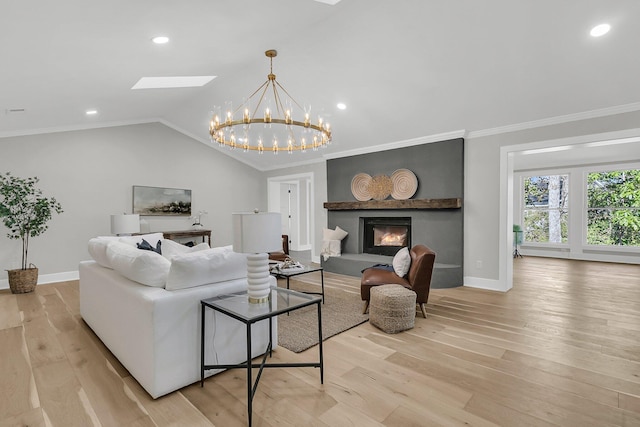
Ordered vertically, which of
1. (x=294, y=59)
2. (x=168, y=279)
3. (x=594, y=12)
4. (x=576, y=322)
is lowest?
(x=576, y=322)

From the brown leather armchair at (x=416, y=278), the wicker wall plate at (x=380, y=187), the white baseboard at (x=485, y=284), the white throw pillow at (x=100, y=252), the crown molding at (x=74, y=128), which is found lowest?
the white baseboard at (x=485, y=284)

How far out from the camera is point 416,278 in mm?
3443

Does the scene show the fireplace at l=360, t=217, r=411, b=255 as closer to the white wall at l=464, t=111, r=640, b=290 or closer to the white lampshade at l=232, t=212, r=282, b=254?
the white wall at l=464, t=111, r=640, b=290

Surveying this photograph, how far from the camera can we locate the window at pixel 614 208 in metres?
6.91

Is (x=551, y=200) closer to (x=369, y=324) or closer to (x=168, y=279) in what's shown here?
(x=369, y=324)

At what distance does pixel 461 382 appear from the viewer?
2.19 metres

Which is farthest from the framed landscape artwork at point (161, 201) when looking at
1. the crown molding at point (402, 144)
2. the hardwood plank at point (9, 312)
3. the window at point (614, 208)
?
the window at point (614, 208)

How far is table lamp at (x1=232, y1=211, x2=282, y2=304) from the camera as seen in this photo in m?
2.00

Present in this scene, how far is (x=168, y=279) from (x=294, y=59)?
3.21m

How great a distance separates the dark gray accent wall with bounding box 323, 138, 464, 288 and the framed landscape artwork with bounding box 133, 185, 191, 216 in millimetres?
3524

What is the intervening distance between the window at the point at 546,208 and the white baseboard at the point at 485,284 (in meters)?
4.70

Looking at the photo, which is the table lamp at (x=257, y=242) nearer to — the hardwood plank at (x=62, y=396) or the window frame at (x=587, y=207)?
the hardwood plank at (x=62, y=396)

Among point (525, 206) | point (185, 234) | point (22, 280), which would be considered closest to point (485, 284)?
point (525, 206)

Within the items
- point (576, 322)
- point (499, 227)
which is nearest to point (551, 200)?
point (499, 227)
